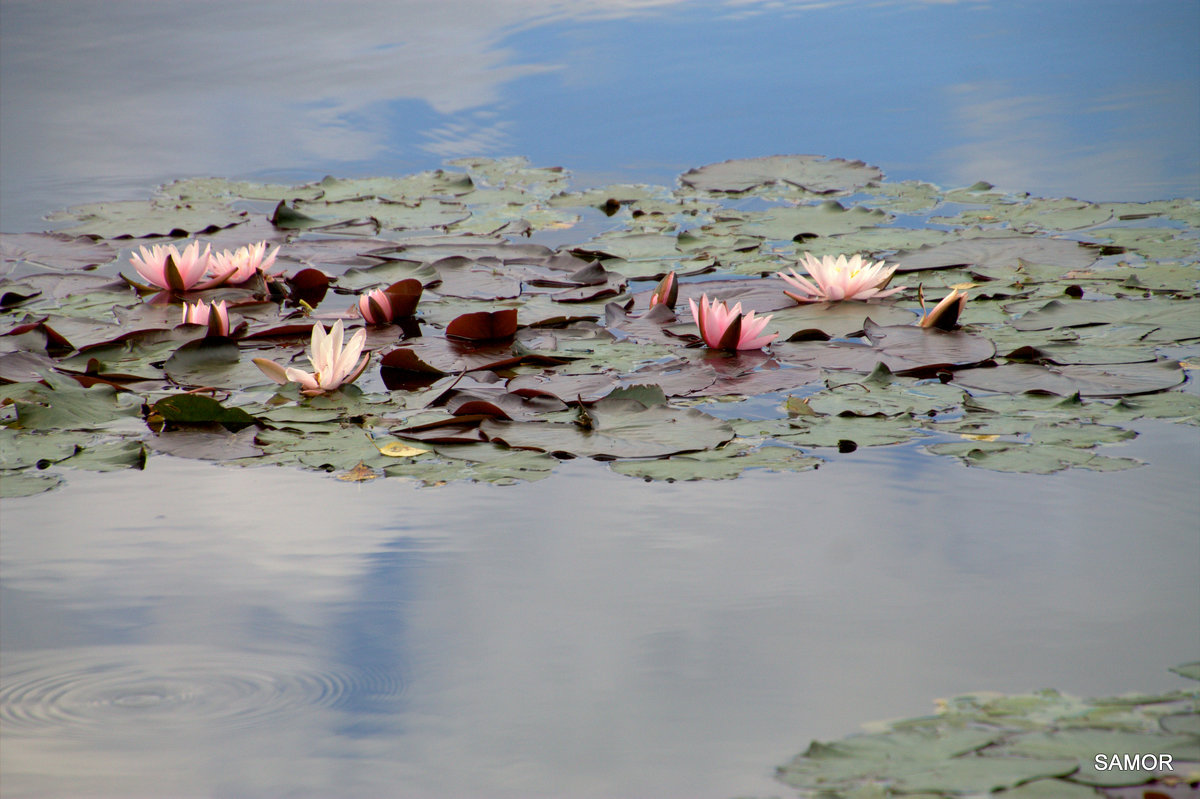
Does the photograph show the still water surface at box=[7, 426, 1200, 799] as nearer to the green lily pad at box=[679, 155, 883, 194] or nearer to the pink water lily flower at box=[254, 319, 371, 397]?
the pink water lily flower at box=[254, 319, 371, 397]

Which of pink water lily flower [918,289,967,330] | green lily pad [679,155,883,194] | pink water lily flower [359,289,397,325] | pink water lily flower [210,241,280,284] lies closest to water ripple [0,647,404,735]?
pink water lily flower [359,289,397,325]

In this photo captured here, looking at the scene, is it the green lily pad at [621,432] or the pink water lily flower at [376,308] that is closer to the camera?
the green lily pad at [621,432]

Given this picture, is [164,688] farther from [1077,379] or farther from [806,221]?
[806,221]

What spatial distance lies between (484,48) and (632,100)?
1232mm

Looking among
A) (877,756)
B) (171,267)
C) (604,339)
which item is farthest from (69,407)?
(877,756)

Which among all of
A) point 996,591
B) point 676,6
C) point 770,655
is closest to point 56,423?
point 770,655

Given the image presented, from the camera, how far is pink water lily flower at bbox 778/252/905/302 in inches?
107

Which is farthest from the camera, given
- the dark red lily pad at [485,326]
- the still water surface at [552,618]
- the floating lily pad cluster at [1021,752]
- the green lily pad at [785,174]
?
the green lily pad at [785,174]

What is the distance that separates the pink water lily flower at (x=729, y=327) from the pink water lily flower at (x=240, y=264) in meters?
1.26

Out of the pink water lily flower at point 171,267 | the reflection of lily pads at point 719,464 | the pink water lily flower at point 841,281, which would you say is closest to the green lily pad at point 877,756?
the reflection of lily pads at point 719,464

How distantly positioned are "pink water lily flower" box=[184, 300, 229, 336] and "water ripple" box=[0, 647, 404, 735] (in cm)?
126

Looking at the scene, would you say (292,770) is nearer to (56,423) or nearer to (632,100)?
(56,423)

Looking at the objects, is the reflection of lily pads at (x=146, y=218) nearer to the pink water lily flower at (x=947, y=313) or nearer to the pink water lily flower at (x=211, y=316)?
the pink water lily flower at (x=211, y=316)

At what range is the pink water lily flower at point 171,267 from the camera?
2846mm
